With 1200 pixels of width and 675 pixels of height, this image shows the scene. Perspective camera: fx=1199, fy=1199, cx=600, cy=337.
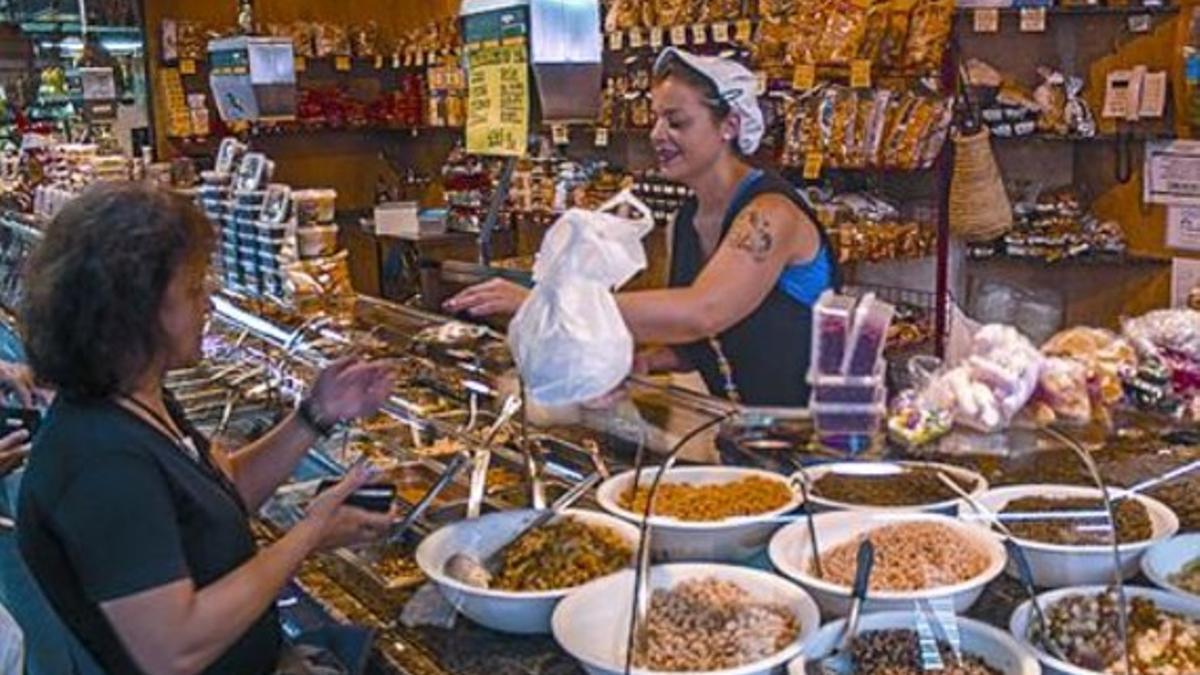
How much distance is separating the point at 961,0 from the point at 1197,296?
1409 mm

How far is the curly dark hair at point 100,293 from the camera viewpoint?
158cm

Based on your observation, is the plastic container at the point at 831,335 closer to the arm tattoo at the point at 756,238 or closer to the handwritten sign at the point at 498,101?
the handwritten sign at the point at 498,101

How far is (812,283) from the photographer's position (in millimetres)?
2617

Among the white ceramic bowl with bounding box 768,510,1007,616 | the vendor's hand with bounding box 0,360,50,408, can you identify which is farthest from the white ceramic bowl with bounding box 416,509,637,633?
the vendor's hand with bounding box 0,360,50,408

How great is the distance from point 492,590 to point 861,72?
2.93 metres

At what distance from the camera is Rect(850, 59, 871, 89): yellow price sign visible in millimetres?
4062

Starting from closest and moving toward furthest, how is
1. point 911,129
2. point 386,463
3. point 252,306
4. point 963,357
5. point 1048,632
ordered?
point 1048,632 < point 963,357 < point 386,463 < point 252,306 < point 911,129

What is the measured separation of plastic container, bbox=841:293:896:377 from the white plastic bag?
0.31 meters

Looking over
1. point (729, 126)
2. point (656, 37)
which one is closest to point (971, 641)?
point (729, 126)

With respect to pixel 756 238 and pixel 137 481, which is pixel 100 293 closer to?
pixel 137 481

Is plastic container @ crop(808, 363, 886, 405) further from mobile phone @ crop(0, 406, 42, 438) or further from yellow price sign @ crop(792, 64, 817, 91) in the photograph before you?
yellow price sign @ crop(792, 64, 817, 91)

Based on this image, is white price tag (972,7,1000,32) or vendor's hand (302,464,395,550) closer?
vendor's hand (302,464,395,550)

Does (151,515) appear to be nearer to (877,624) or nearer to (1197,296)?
(877,624)

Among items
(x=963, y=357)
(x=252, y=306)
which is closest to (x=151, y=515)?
(x=963, y=357)
